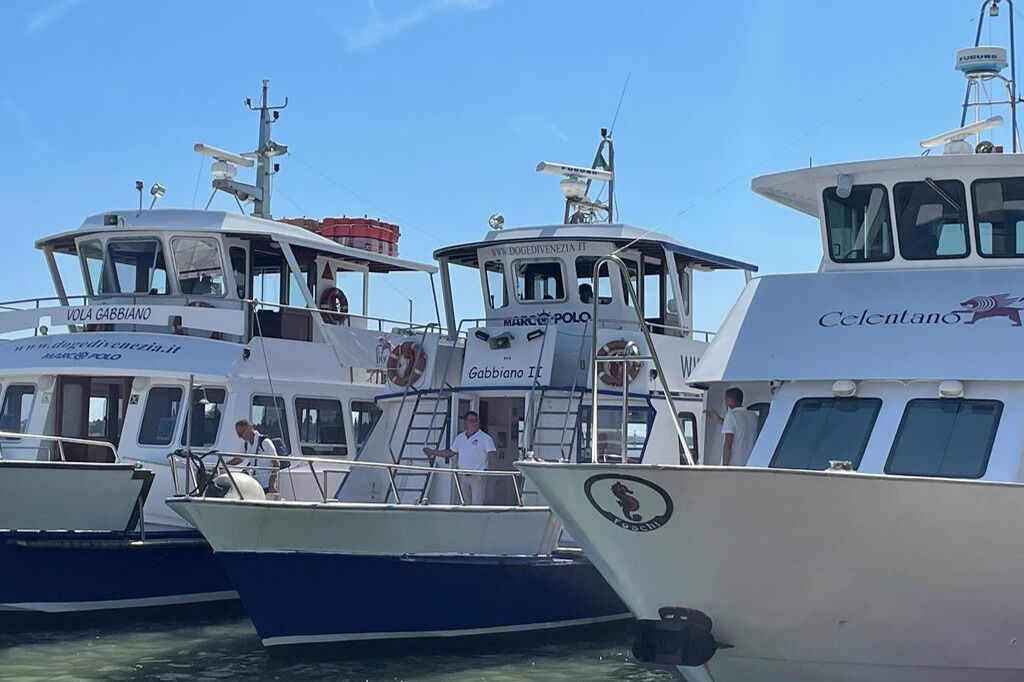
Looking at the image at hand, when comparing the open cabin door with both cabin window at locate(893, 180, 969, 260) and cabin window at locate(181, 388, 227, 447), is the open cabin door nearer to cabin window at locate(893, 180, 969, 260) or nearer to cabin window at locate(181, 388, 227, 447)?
cabin window at locate(181, 388, 227, 447)

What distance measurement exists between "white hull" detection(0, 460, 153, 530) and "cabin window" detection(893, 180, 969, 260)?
8.59 meters

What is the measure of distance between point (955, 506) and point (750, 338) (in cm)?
267

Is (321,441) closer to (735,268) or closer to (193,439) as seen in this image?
(193,439)

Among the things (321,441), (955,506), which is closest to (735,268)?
(321,441)

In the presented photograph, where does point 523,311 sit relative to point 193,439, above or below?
above

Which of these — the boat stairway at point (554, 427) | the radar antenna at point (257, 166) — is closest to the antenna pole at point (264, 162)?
the radar antenna at point (257, 166)

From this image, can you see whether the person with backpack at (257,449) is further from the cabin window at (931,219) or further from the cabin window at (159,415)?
the cabin window at (931,219)

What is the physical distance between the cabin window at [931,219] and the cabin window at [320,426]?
9.02 m

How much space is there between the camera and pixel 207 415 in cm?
1722

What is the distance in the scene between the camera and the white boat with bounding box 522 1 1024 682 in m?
9.39

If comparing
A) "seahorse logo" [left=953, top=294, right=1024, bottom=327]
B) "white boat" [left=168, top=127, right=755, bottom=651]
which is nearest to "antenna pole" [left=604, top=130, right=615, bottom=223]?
"white boat" [left=168, top=127, right=755, bottom=651]

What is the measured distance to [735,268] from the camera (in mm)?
19109

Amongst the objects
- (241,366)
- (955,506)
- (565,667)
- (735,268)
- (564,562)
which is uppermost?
(735,268)

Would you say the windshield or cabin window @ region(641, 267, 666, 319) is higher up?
the windshield
